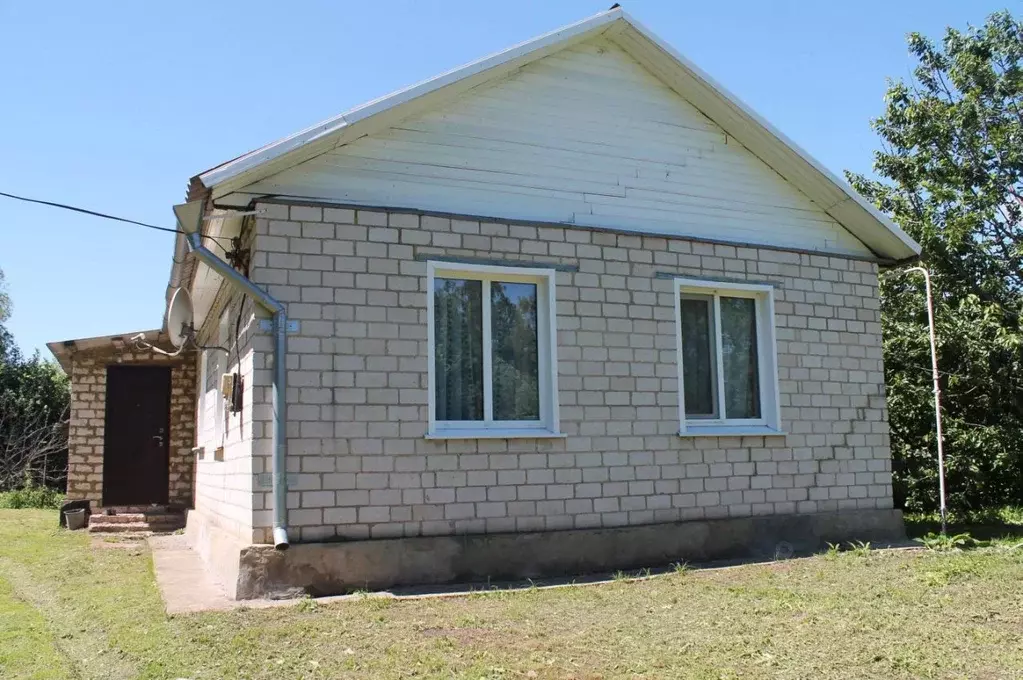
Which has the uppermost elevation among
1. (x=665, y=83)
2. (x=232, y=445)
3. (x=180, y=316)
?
(x=665, y=83)

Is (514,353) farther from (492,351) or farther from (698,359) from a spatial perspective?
(698,359)

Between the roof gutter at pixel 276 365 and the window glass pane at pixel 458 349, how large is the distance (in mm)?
1393

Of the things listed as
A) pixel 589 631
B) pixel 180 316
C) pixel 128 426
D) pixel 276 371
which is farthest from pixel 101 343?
pixel 589 631

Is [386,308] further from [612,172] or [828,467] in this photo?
[828,467]

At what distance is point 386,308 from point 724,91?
4.13 m

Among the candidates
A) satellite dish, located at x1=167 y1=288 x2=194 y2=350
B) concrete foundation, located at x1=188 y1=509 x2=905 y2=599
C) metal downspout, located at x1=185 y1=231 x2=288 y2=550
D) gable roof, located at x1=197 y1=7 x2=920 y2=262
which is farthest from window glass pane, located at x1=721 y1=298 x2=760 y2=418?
satellite dish, located at x1=167 y1=288 x2=194 y2=350

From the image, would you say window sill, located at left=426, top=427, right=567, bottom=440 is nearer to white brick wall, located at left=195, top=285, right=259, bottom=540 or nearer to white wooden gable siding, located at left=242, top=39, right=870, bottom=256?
white brick wall, located at left=195, top=285, right=259, bottom=540

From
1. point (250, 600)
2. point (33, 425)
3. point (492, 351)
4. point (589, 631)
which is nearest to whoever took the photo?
point (589, 631)

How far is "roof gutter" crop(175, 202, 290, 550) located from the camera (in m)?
7.11

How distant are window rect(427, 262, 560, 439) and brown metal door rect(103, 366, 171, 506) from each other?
8224 mm

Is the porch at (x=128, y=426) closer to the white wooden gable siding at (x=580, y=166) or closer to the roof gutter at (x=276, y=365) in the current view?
the roof gutter at (x=276, y=365)

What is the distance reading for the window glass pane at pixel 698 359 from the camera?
9.10m

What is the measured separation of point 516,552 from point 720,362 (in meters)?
2.96

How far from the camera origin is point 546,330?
8406mm
